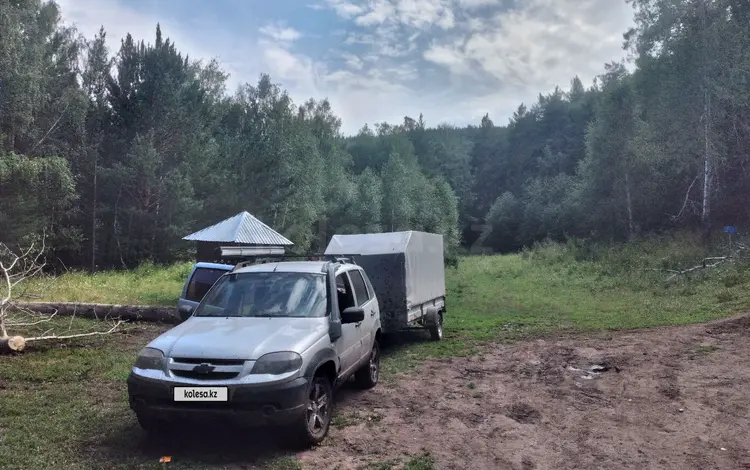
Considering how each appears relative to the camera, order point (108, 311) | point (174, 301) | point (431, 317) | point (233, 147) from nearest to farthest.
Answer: point (431, 317)
point (108, 311)
point (174, 301)
point (233, 147)

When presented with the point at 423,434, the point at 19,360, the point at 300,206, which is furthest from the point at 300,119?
A: the point at 423,434

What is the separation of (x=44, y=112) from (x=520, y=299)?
79.6ft

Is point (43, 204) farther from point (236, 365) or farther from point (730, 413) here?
point (730, 413)

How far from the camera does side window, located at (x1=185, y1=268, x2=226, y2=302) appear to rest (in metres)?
9.53

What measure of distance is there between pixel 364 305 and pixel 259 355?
2509mm

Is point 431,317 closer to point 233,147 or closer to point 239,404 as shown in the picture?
point 239,404

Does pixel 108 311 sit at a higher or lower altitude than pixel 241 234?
lower

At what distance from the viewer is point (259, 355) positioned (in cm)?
472

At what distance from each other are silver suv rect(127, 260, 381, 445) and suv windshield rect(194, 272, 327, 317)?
1 cm

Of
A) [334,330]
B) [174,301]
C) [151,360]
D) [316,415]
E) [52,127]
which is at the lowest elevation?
[174,301]

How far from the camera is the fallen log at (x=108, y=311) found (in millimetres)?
12320

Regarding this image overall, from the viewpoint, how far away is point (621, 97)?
35.5 m

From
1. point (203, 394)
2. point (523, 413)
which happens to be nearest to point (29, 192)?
point (203, 394)

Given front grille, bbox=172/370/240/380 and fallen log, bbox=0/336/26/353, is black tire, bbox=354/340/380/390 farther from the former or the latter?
fallen log, bbox=0/336/26/353
